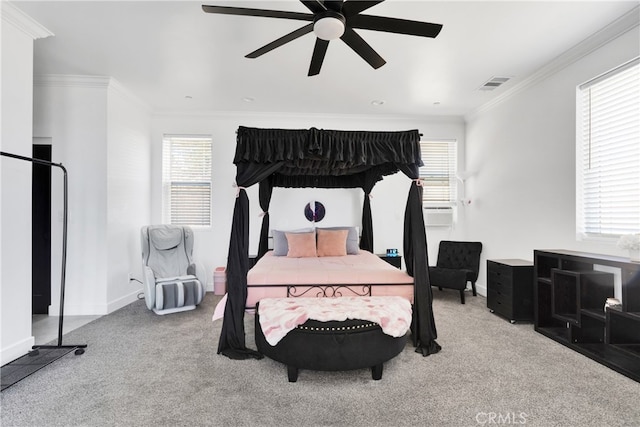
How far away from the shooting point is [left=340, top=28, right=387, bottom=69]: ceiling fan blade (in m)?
2.20

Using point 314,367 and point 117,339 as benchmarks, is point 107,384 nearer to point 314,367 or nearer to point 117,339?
point 117,339

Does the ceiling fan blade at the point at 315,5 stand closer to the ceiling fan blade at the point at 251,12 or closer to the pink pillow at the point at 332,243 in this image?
the ceiling fan blade at the point at 251,12

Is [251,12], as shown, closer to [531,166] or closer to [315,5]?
[315,5]

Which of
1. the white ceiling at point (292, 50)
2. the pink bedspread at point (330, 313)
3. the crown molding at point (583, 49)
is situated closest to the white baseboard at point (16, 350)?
the pink bedspread at point (330, 313)

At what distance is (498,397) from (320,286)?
5.49ft

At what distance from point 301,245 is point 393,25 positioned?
306 cm

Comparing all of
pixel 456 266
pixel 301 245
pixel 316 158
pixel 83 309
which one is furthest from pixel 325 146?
pixel 83 309

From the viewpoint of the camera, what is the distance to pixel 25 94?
2.89 m

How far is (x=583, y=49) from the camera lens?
323cm

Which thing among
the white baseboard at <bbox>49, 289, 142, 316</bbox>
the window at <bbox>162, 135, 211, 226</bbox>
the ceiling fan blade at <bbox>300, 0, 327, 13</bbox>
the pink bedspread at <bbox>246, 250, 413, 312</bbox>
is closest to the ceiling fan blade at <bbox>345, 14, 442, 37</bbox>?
the ceiling fan blade at <bbox>300, 0, 327, 13</bbox>

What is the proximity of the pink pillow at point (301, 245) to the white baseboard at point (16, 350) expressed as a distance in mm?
2805

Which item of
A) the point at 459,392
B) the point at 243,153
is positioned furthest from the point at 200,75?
the point at 459,392

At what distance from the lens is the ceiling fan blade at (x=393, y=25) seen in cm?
201

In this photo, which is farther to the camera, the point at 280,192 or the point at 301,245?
the point at 280,192
